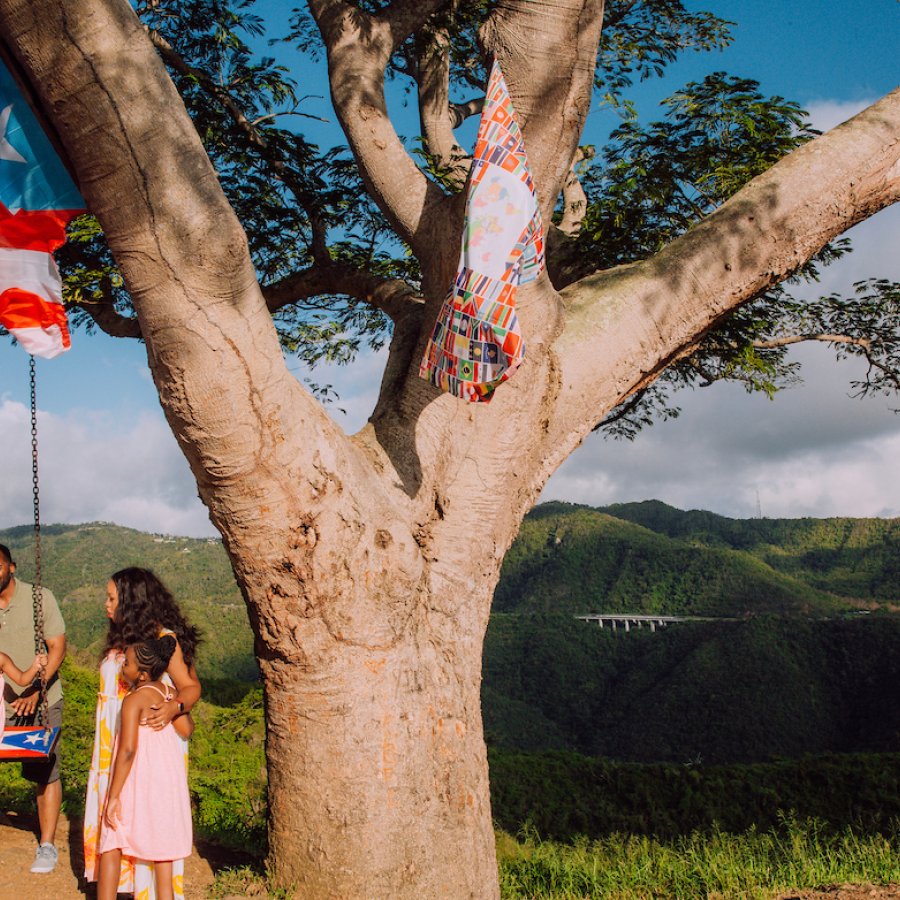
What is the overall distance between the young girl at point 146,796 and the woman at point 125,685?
0.06 meters

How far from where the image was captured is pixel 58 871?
372 cm

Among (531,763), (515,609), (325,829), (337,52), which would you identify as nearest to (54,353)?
(337,52)

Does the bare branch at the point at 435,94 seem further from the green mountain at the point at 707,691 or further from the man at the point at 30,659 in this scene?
the green mountain at the point at 707,691

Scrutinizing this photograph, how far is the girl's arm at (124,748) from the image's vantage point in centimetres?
299

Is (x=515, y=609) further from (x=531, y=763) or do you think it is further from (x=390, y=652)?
(x=390, y=652)

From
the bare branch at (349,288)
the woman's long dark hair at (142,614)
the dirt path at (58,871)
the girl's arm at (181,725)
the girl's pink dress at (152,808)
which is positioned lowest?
the dirt path at (58,871)

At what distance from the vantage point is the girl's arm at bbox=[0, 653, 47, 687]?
155 inches

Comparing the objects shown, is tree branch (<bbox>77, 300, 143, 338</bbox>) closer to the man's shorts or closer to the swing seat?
the man's shorts

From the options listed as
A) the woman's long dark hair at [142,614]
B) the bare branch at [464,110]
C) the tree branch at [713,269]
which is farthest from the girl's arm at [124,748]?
the bare branch at [464,110]

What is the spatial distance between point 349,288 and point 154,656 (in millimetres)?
2803

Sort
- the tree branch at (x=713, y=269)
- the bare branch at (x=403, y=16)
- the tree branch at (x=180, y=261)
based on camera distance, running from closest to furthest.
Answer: the tree branch at (x=180, y=261) → the tree branch at (x=713, y=269) → the bare branch at (x=403, y=16)

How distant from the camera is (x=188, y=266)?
2.83m

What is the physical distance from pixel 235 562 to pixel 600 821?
8944mm

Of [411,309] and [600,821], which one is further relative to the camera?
[600,821]
